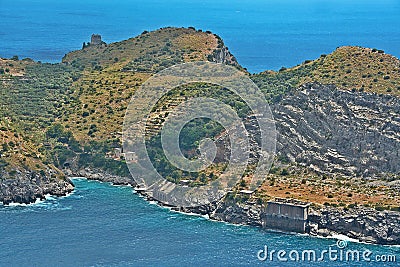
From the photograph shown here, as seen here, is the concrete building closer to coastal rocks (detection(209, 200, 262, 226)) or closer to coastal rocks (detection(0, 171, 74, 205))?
coastal rocks (detection(209, 200, 262, 226))

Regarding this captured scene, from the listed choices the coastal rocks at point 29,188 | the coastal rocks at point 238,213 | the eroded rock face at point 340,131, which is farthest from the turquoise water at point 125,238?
the eroded rock face at point 340,131

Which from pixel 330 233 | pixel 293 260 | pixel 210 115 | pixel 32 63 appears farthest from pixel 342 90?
pixel 32 63

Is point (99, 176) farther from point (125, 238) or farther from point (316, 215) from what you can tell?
point (316, 215)

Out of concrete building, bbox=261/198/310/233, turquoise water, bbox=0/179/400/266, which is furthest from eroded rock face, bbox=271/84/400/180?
turquoise water, bbox=0/179/400/266

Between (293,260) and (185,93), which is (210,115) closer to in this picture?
(185,93)

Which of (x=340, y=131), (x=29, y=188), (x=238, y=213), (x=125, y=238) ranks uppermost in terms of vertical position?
(x=340, y=131)

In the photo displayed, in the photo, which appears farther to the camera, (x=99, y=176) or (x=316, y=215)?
(x=99, y=176)

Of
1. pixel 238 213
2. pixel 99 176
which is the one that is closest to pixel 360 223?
pixel 238 213
